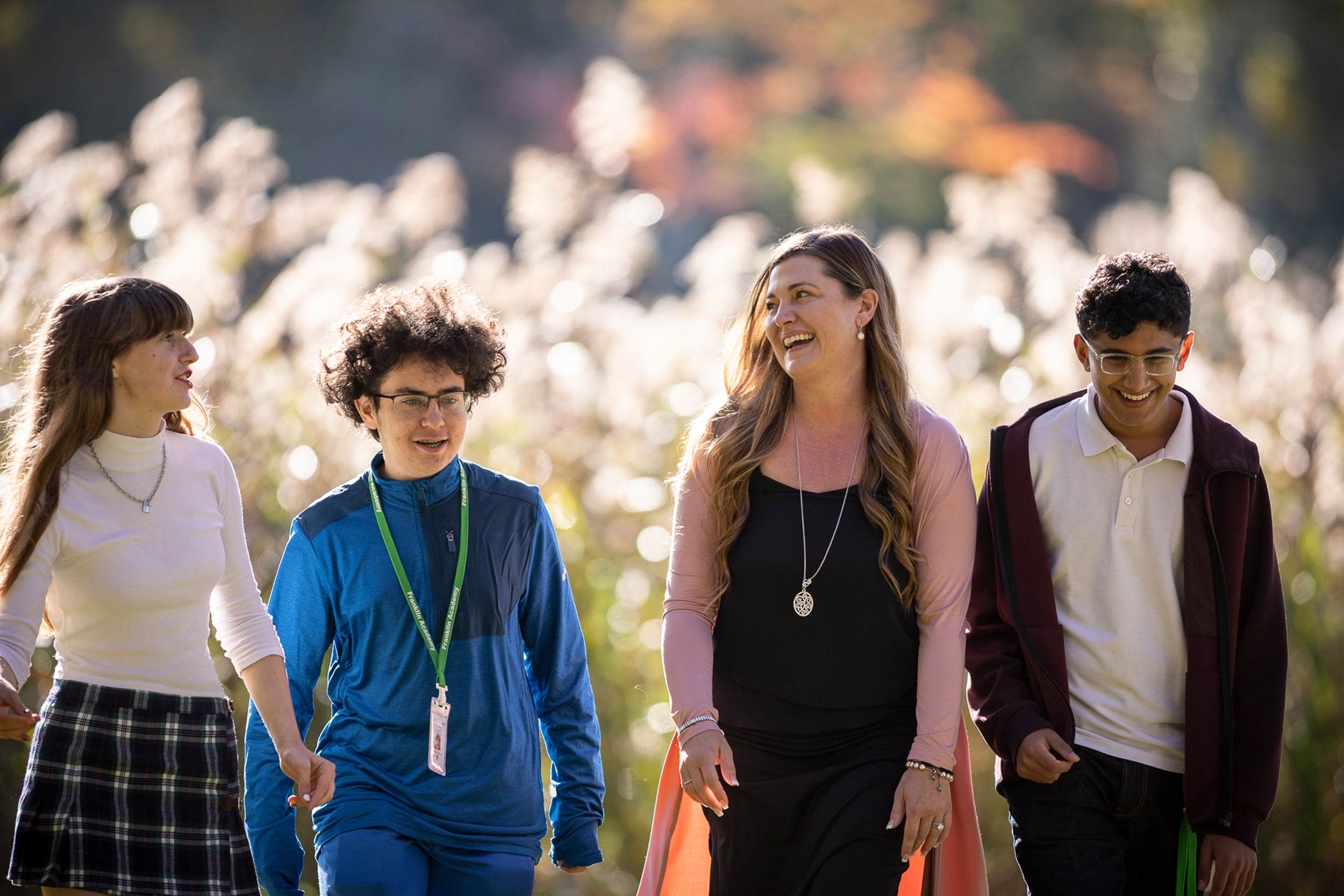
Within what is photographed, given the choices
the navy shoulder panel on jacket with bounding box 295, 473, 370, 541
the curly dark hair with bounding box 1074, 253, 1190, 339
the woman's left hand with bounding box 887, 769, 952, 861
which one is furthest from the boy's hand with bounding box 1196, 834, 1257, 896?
the navy shoulder panel on jacket with bounding box 295, 473, 370, 541

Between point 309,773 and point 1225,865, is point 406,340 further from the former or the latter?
point 1225,865

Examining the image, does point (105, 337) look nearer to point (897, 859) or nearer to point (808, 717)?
point (808, 717)

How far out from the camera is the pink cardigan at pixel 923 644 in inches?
106

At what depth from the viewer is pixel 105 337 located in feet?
8.41

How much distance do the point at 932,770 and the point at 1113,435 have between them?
2.82ft

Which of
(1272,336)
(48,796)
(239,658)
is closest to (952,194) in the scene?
(1272,336)

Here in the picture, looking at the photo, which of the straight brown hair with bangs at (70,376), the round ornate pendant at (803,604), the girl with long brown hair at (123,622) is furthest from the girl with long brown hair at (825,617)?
the straight brown hair with bangs at (70,376)

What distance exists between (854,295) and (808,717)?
937 mm

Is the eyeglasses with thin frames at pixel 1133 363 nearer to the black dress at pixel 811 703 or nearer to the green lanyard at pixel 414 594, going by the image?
the black dress at pixel 811 703

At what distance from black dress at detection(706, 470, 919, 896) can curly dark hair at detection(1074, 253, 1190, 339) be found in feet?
2.16

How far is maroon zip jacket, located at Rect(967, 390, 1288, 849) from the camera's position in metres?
2.69

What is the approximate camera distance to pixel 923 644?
2.73m

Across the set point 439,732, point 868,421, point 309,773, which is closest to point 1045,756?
point 868,421

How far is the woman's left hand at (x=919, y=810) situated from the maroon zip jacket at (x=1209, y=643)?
0.75ft
